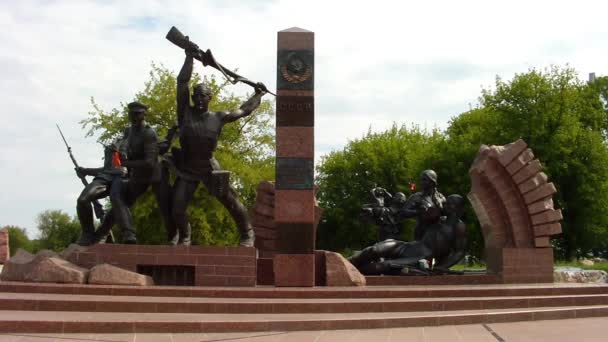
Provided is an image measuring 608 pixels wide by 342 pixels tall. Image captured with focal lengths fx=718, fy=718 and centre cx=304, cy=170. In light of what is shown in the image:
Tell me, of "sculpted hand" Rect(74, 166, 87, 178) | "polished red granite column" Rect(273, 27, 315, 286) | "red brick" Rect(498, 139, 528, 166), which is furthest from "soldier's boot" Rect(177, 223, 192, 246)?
"red brick" Rect(498, 139, 528, 166)

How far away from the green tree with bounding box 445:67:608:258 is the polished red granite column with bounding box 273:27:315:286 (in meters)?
21.1

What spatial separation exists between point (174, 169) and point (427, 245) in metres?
5.47

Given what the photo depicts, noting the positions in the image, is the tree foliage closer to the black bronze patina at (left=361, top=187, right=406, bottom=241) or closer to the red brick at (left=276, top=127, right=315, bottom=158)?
the black bronze patina at (left=361, top=187, right=406, bottom=241)

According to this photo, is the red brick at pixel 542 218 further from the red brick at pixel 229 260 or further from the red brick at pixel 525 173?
the red brick at pixel 229 260

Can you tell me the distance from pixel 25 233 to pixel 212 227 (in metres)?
63.5

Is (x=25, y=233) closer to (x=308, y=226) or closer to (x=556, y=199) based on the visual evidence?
(x=556, y=199)

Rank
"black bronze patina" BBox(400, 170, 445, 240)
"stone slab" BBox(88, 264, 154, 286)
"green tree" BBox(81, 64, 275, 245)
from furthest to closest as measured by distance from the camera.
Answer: "green tree" BBox(81, 64, 275, 245) < "black bronze patina" BBox(400, 170, 445, 240) < "stone slab" BBox(88, 264, 154, 286)

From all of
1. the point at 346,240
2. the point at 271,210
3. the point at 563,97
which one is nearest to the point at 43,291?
the point at 271,210

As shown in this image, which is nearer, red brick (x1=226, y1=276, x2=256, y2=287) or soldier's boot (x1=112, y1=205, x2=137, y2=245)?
red brick (x1=226, y1=276, x2=256, y2=287)

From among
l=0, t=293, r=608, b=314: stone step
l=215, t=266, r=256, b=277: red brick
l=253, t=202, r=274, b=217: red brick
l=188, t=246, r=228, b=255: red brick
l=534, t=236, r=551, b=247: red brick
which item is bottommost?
l=0, t=293, r=608, b=314: stone step

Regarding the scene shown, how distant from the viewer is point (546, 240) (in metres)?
14.8

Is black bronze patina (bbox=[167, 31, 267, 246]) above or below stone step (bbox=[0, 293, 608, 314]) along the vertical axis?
above

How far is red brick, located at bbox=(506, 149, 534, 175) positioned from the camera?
48.4ft

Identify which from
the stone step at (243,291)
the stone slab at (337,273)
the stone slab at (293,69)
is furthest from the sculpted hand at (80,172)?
the stone slab at (337,273)
